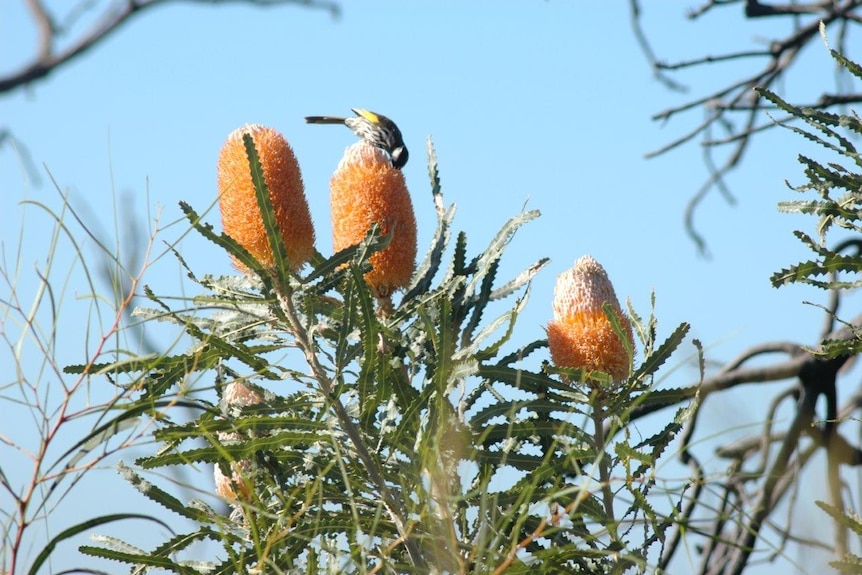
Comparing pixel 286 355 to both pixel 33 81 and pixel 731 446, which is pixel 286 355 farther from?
pixel 731 446

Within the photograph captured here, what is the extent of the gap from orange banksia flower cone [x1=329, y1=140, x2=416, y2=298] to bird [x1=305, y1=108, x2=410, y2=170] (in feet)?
0.38

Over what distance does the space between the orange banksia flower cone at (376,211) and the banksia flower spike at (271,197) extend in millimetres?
90

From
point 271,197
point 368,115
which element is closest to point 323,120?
point 368,115

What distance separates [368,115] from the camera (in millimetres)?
1943

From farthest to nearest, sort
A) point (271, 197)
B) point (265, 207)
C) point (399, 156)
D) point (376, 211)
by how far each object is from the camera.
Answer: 1. point (399, 156)
2. point (376, 211)
3. point (271, 197)
4. point (265, 207)

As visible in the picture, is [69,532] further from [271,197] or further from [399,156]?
[399,156]

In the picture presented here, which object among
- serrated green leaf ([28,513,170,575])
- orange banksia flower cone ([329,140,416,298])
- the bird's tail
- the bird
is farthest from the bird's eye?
serrated green leaf ([28,513,170,575])

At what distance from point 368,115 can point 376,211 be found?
43 cm

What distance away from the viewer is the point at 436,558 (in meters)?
1.18

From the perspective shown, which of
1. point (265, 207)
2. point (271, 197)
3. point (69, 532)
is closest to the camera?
point (69, 532)

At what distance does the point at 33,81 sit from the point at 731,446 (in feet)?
7.15

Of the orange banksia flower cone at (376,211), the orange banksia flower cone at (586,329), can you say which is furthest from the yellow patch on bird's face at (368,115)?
the orange banksia flower cone at (586,329)

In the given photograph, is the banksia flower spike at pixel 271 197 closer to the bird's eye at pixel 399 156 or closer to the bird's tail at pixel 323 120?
the bird's eye at pixel 399 156

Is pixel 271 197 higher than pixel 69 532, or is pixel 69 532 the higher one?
pixel 271 197
